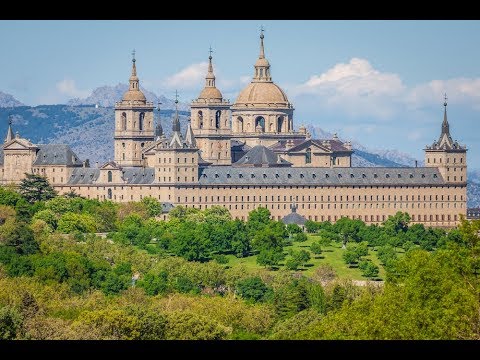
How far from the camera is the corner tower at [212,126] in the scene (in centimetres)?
15612

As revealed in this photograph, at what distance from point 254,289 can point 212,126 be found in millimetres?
72854

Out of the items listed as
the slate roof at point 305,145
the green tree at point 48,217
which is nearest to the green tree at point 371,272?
the green tree at point 48,217

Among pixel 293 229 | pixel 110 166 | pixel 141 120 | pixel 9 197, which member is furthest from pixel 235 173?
pixel 9 197

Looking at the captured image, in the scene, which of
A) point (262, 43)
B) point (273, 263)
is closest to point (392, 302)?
point (273, 263)

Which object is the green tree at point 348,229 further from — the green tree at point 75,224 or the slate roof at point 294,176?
the green tree at point 75,224

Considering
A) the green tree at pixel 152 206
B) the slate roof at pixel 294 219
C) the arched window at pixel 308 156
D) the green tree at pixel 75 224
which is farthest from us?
the arched window at pixel 308 156

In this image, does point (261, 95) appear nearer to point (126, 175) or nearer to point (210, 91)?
point (210, 91)

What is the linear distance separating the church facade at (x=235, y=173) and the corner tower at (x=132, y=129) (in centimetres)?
11

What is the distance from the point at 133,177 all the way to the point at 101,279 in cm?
6199

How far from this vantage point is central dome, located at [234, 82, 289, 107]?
549 ft
